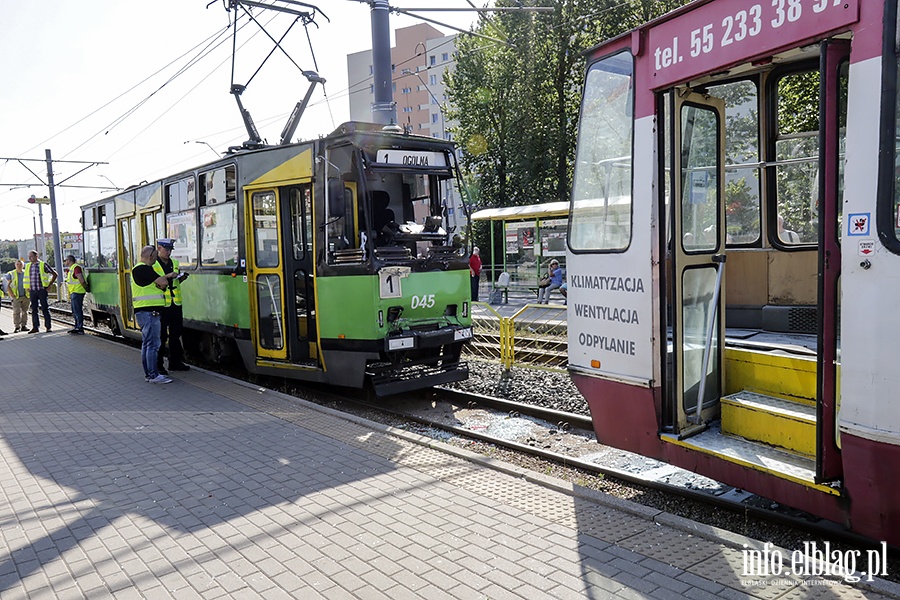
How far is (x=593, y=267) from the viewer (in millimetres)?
5031

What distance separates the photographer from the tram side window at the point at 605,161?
4.80 m

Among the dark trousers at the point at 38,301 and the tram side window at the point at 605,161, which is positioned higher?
the tram side window at the point at 605,161

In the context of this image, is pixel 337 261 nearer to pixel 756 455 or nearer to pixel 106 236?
pixel 756 455

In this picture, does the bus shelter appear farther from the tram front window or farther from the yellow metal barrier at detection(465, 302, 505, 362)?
the tram front window

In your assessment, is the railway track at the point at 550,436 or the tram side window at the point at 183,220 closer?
the railway track at the point at 550,436

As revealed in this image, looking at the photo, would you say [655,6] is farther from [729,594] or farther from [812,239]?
[729,594]

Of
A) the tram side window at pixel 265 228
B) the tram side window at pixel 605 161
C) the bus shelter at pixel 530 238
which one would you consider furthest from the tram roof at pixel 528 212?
the tram side window at pixel 605 161

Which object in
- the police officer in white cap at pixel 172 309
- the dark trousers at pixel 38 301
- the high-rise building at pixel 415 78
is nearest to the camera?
the police officer in white cap at pixel 172 309

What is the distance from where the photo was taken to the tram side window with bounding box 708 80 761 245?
18.9 ft

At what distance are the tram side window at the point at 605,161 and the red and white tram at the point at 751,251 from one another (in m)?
0.02

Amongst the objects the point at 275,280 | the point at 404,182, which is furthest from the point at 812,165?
the point at 275,280

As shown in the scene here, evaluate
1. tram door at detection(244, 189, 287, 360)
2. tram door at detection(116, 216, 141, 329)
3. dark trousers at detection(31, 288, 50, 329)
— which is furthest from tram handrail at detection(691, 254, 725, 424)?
dark trousers at detection(31, 288, 50, 329)

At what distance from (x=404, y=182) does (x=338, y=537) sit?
5112 mm

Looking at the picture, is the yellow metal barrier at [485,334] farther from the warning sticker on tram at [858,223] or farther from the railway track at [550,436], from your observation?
the warning sticker on tram at [858,223]
